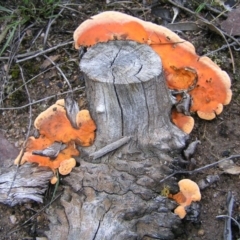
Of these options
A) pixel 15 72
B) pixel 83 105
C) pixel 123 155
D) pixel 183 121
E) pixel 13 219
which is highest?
pixel 183 121

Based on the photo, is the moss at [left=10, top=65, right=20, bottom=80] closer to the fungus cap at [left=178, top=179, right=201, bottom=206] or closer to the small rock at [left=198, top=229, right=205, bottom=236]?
the fungus cap at [left=178, top=179, right=201, bottom=206]

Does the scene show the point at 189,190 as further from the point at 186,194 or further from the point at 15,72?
the point at 15,72

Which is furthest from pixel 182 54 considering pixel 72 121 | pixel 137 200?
pixel 137 200

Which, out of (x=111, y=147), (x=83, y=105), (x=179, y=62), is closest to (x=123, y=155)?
(x=111, y=147)

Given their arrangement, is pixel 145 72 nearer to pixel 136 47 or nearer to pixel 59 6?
pixel 136 47

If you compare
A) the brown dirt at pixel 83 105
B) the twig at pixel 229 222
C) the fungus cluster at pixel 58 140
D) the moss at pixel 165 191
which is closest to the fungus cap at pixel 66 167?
the fungus cluster at pixel 58 140

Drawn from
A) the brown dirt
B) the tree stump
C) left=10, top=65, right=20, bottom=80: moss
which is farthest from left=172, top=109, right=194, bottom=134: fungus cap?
left=10, top=65, right=20, bottom=80: moss
